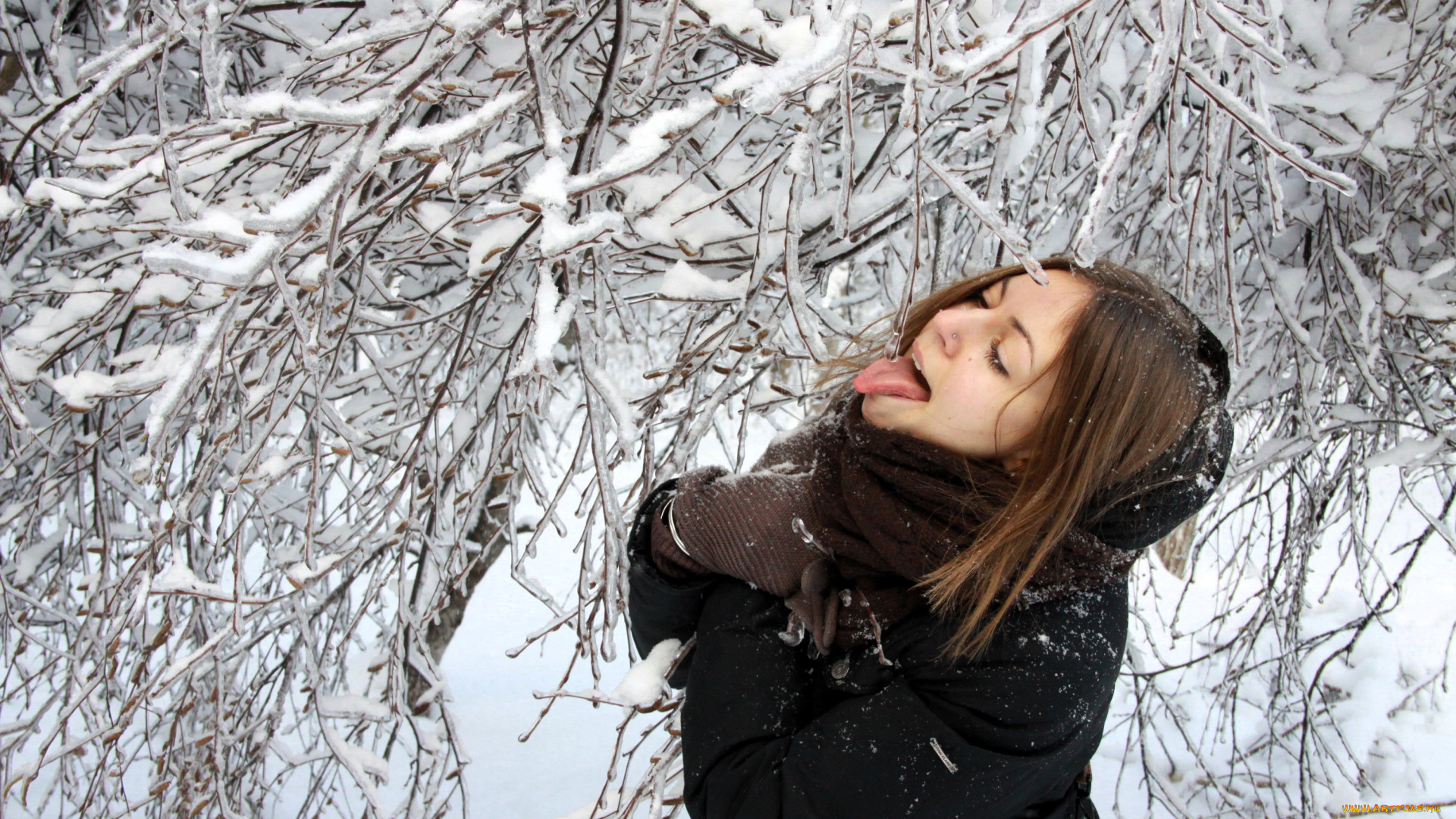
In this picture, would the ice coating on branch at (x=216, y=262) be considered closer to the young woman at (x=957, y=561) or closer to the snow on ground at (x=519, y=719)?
the young woman at (x=957, y=561)

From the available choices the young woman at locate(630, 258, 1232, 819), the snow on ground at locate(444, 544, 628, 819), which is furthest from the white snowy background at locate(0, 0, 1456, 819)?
the snow on ground at locate(444, 544, 628, 819)

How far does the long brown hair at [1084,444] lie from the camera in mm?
930

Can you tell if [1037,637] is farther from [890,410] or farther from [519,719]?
[519,719]

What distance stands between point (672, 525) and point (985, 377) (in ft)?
1.40

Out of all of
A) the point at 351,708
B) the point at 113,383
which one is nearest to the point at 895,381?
the point at 113,383

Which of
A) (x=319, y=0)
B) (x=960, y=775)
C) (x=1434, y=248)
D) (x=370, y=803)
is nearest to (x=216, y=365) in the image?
(x=960, y=775)

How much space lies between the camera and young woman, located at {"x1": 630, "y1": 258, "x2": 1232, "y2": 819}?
3.01 feet

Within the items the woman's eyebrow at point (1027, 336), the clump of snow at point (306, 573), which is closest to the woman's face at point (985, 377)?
the woman's eyebrow at point (1027, 336)

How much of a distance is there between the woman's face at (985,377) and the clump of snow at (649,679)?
16.2 inches

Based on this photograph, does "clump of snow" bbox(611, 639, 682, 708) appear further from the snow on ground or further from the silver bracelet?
the snow on ground

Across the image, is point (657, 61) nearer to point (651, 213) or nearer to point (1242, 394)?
point (651, 213)

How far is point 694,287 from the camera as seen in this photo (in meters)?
1.27

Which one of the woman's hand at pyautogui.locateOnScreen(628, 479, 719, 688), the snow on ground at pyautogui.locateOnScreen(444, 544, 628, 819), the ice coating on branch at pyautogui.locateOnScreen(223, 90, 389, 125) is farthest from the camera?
the snow on ground at pyautogui.locateOnScreen(444, 544, 628, 819)

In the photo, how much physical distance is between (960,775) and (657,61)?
80 centimetres
